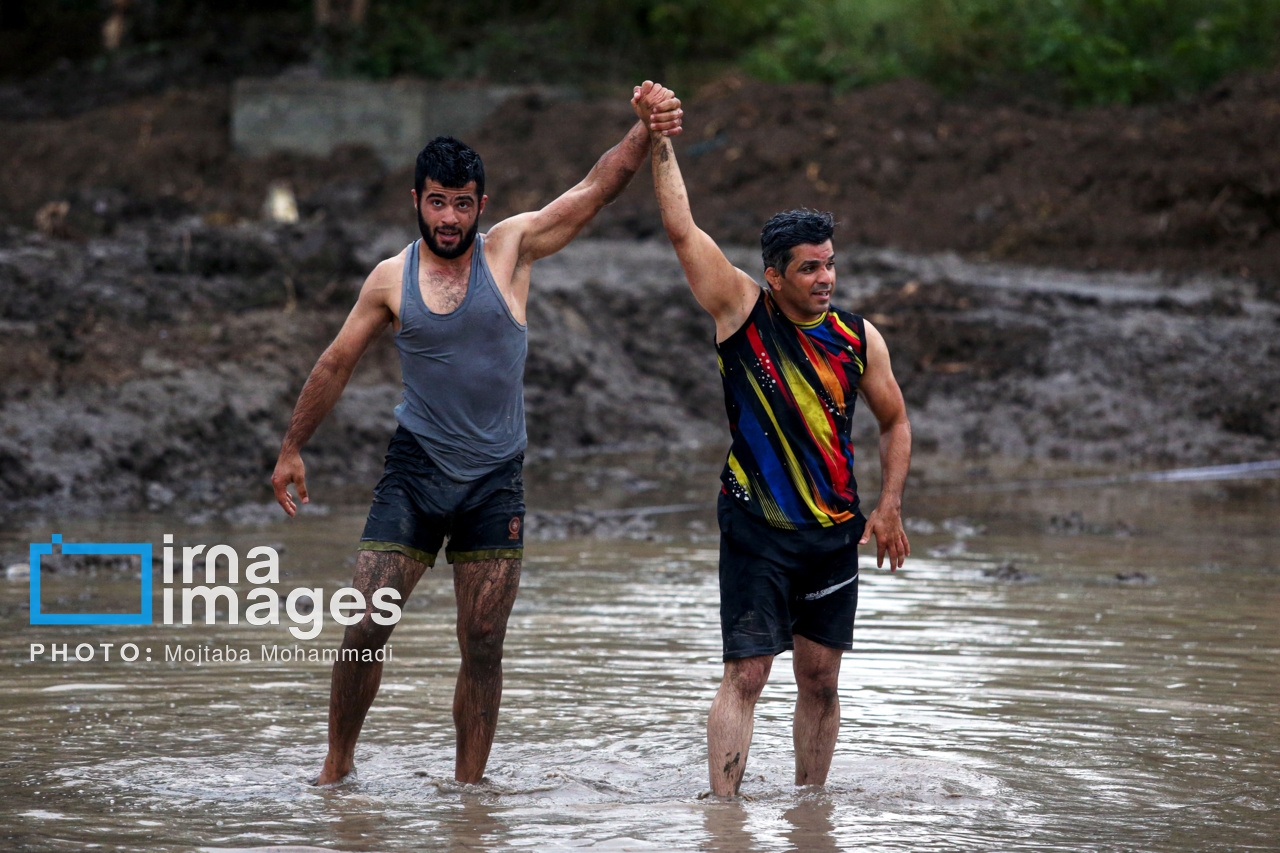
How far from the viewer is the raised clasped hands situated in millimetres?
5199

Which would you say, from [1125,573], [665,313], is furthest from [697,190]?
[1125,573]

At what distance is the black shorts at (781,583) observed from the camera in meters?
5.05

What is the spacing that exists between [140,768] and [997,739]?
306cm

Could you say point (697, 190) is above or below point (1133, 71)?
below

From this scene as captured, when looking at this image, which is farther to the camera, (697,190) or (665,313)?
(697,190)

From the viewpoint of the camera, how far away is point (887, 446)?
5.27 m

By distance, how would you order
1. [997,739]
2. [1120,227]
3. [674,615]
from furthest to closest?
[1120,227] < [674,615] < [997,739]

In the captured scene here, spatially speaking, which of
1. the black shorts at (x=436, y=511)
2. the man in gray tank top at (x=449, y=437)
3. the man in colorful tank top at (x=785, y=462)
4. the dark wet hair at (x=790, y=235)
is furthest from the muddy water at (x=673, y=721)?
the dark wet hair at (x=790, y=235)

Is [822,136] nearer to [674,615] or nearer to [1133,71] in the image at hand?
[1133,71]

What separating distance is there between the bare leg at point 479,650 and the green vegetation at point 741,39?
21.8 m

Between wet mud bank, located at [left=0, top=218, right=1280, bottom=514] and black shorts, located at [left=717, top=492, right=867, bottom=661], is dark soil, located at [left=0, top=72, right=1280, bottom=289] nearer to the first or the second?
wet mud bank, located at [left=0, top=218, right=1280, bottom=514]

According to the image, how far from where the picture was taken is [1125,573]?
9.51 metres

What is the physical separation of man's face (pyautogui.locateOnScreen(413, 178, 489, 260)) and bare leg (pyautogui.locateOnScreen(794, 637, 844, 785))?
1687 mm

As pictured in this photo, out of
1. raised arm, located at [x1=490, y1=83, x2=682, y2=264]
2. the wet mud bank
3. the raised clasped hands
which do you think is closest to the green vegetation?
the wet mud bank
